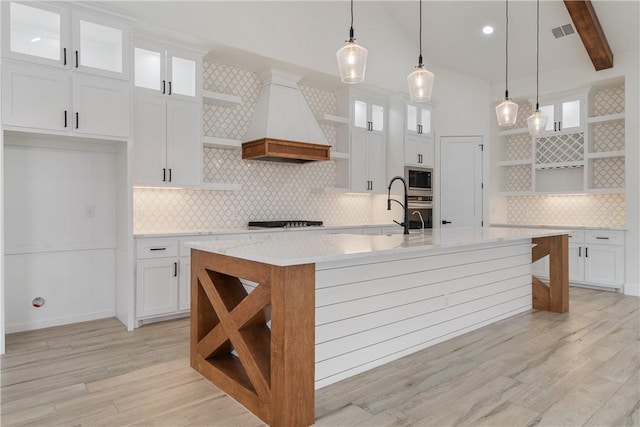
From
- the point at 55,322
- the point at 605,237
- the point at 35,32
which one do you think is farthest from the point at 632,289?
the point at 35,32

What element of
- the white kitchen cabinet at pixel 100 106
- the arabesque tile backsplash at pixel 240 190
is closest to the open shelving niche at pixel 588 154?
the arabesque tile backsplash at pixel 240 190

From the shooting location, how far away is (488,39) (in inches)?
245

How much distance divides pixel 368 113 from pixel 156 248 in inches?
146

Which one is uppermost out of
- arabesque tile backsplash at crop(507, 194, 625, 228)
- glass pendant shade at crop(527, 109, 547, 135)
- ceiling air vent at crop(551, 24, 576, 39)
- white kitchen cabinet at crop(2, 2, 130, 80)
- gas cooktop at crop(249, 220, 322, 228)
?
ceiling air vent at crop(551, 24, 576, 39)

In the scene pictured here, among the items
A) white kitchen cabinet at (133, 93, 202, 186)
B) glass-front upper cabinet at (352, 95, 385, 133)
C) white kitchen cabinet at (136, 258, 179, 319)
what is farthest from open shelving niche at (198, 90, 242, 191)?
glass-front upper cabinet at (352, 95, 385, 133)

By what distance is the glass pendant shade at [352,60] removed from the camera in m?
2.87

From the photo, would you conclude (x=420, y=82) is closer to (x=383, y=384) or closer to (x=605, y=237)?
(x=383, y=384)

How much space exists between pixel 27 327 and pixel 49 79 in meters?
2.24

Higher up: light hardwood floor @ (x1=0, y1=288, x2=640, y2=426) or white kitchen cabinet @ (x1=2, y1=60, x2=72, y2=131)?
white kitchen cabinet @ (x1=2, y1=60, x2=72, y2=131)

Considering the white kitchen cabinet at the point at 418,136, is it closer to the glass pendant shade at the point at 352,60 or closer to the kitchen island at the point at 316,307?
the kitchen island at the point at 316,307

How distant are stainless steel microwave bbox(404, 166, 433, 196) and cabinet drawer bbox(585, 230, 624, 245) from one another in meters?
2.34

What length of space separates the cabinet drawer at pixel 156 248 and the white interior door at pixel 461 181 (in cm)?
449

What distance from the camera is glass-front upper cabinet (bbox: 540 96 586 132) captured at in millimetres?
6227

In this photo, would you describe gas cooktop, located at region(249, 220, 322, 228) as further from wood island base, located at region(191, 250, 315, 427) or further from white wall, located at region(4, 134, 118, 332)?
wood island base, located at region(191, 250, 315, 427)
